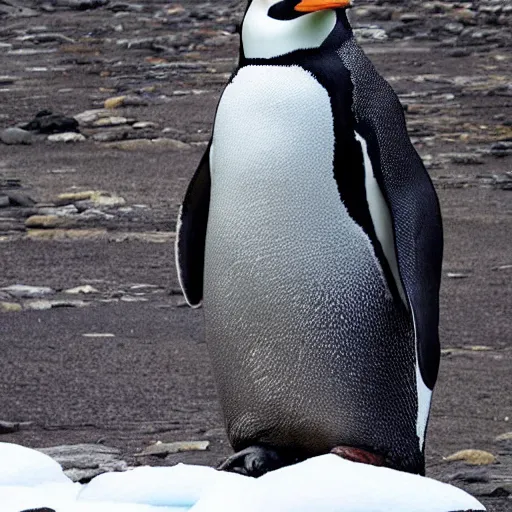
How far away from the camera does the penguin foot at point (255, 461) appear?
4586 mm

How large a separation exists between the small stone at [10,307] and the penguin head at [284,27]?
342 centimetres

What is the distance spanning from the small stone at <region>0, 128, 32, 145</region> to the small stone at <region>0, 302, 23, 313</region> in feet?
14.7

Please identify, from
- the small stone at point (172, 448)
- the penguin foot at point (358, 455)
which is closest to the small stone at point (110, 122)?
the small stone at point (172, 448)

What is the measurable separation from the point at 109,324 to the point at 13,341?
472 mm

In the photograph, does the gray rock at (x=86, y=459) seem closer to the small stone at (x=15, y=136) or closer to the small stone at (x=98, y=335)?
the small stone at (x=98, y=335)

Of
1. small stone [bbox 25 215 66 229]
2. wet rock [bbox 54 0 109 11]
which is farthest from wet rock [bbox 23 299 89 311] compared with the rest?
wet rock [bbox 54 0 109 11]

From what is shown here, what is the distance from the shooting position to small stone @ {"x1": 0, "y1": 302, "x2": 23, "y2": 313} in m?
7.73

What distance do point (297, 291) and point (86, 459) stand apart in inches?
49.3

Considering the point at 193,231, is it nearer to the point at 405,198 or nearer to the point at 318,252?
the point at 318,252

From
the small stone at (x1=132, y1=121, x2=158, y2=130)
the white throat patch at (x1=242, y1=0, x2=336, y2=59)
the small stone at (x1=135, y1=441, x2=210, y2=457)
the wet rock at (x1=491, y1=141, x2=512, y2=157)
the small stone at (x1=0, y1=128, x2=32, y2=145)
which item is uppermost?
the white throat patch at (x1=242, y1=0, x2=336, y2=59)

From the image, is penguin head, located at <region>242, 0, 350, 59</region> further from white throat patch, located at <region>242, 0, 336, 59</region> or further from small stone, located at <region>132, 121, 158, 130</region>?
small stone, located at <region>132, 121, 158, 130</region>

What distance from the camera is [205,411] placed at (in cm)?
615

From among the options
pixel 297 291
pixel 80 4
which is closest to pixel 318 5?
pixel 297 291

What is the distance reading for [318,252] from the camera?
453cm
